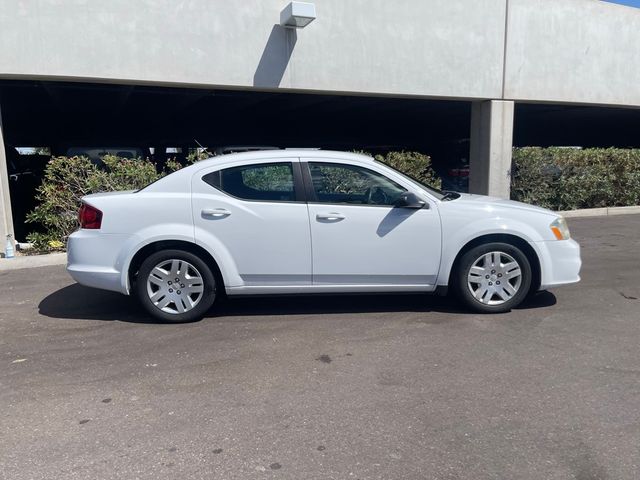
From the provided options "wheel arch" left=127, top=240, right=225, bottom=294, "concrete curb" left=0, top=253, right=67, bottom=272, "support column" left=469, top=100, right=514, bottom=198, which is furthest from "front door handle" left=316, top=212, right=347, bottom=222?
"support column" left=469, top=100, right=514, bottom=198

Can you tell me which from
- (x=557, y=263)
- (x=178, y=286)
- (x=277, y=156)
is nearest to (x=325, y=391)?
(x=178, y=286)

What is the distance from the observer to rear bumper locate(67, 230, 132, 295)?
16.7ft

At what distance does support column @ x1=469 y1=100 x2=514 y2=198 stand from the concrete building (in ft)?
0.08

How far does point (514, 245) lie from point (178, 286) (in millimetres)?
3303

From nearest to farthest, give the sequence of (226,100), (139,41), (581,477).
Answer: (581,477) → (139,41) → (226,100)

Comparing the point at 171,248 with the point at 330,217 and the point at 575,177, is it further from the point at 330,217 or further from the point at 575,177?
the point at 575,177

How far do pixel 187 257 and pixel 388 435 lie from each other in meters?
2.73

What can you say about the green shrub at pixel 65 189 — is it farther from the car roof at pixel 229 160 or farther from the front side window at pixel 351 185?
the front side window at pixel 351 185

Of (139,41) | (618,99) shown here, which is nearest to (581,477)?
(139,41)

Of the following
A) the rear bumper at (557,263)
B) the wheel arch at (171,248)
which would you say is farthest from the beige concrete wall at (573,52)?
the wheel arch at (171,248)

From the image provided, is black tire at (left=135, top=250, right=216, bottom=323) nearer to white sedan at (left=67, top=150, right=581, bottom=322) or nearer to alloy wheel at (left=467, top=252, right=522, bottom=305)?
white sedan at (left=67, top=150, right=581, bottom=322)

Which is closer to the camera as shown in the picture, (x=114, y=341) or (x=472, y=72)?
(x=114, y=341)

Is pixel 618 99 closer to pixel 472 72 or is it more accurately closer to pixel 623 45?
pixel 623 45

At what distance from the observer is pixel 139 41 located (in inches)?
336
